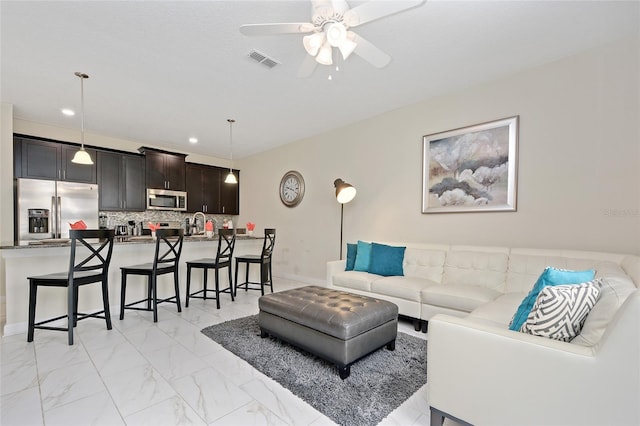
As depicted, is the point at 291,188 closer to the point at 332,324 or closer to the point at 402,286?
the point at 402,286

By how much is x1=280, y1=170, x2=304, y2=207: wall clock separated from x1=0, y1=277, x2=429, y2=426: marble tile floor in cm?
315

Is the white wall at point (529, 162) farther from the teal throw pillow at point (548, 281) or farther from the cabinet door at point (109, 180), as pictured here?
the teal throw pillow at point (548, 281)

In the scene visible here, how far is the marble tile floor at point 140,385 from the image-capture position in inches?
63.6

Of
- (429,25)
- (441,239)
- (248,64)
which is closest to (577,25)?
(429,25)

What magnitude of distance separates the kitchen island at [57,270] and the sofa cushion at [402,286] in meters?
2.06

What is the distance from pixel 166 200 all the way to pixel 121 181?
2.76 feet

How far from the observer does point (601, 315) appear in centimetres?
120

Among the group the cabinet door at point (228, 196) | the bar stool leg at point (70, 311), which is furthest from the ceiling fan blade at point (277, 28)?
the cabinet door at point (228, 196)

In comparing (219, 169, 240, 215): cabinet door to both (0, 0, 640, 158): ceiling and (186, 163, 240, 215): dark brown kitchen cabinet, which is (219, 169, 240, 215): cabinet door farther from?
(0, 0, 640, 158): ceiling

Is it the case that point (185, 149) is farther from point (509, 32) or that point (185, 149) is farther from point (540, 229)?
point (540, 229)

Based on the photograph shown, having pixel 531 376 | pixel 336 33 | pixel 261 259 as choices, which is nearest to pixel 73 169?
pixel 261 259

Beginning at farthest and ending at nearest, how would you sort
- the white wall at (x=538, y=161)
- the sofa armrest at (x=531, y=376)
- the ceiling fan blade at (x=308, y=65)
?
the white wall at (x=538, y=161)
the ceiling fan blade at (x=308, y=65)
the sofa armrest at (x=531, y=376)

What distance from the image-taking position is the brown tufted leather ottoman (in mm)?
2014

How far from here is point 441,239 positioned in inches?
141
